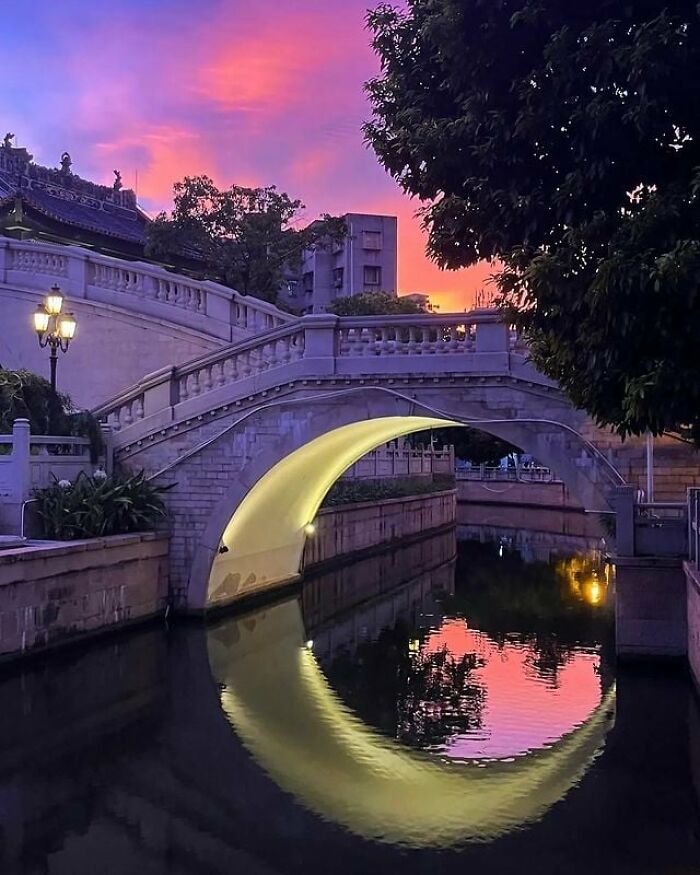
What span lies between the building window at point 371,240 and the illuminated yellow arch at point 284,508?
33.9m

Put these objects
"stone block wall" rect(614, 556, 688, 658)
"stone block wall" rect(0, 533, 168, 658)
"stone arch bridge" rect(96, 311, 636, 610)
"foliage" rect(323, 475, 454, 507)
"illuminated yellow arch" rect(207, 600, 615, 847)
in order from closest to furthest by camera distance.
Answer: "illuminated yellow arch" rect(207, 600, 615, 847) < "stone block wall" rect(0, 533, 168, 658) < "stone block wall" rect(614, 556, 688, 658) < "stone arch bridge" rect(96, 311, 636, 610) < "foliage" rect(323, 475, 454, 507)

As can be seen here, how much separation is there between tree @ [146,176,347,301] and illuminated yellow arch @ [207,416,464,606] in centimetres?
810

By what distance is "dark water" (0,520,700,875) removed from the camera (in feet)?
22.6

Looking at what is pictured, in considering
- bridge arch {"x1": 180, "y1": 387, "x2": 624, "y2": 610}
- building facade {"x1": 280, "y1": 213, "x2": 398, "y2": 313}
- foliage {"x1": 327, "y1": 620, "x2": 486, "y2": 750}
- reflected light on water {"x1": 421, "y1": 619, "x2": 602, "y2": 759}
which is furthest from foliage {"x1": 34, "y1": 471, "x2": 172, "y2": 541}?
building facade {"x1": 280, "y1": 213, "x2": 398, "y2": 313}

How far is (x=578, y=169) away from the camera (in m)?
6.96

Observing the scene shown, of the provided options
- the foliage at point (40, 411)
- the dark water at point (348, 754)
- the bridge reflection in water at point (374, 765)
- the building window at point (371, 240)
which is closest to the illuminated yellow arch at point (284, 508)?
the dark water at point (348, 754)

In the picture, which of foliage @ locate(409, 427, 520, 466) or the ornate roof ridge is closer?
the ornate roof ridge

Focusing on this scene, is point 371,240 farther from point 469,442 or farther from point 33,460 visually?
point 33,460

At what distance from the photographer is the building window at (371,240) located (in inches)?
2013

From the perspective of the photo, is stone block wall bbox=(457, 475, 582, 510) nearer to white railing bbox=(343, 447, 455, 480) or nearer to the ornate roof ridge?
white railing bbox=(343, 447, 455, 480)

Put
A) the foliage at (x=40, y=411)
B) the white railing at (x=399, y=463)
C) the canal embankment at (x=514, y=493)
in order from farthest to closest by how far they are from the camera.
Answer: the canal embankment at (x=514, y=493)
the white railing at (x=399, y=463)
the foliage at (x=40, y=411)

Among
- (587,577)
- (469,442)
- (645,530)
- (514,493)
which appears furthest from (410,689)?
(469,442)

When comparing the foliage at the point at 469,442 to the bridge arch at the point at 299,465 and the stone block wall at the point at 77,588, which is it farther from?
the stone block wall at the point at 77,588

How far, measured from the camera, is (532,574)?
21.8m
